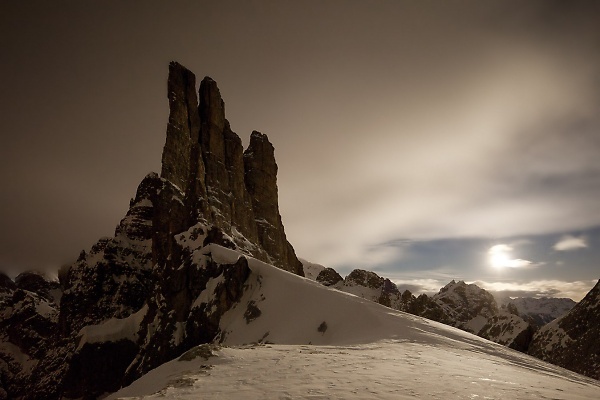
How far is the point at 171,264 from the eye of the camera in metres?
49.3

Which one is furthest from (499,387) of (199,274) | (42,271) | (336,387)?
(42,271)

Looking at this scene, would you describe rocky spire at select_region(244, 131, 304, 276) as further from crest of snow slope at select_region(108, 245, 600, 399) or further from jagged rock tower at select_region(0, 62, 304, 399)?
crest of snow slope at select_region(108, 245, 600, 399)

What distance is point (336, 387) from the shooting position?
10.3 metres

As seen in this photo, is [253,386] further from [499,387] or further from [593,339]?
[593,339]

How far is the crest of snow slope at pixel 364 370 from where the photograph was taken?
1013 cm

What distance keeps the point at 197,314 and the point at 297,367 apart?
28044 mm

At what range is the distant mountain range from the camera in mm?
17928

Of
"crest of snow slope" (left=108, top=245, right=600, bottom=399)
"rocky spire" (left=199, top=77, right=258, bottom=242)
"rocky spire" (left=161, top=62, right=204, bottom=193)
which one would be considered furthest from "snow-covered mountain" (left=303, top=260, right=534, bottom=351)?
"rocky spire" (left=161, top=62, right=204, bottom=193)

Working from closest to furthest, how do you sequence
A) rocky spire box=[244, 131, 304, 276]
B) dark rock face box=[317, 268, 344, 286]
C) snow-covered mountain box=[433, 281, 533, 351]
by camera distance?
1. snow-covered mountain box=[433, 281, 533, 351]
2. rocky spire box=[244, 131, 304, 276]
3. dark rock face box=[317, 268, 344, 286]

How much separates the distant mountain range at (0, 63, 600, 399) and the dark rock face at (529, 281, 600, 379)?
324mm

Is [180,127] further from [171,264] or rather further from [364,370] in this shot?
[364,370]

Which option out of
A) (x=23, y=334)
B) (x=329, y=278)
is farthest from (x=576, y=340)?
(x=23, y=334)

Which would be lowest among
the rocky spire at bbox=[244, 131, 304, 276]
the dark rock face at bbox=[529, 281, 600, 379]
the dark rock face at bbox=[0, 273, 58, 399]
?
the dark rock face at bbox=[0, 273, 58, 399]

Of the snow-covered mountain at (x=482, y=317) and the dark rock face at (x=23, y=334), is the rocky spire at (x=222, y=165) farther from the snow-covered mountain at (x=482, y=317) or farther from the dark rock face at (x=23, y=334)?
the snow-covered mountain at (x=482, y=317)
